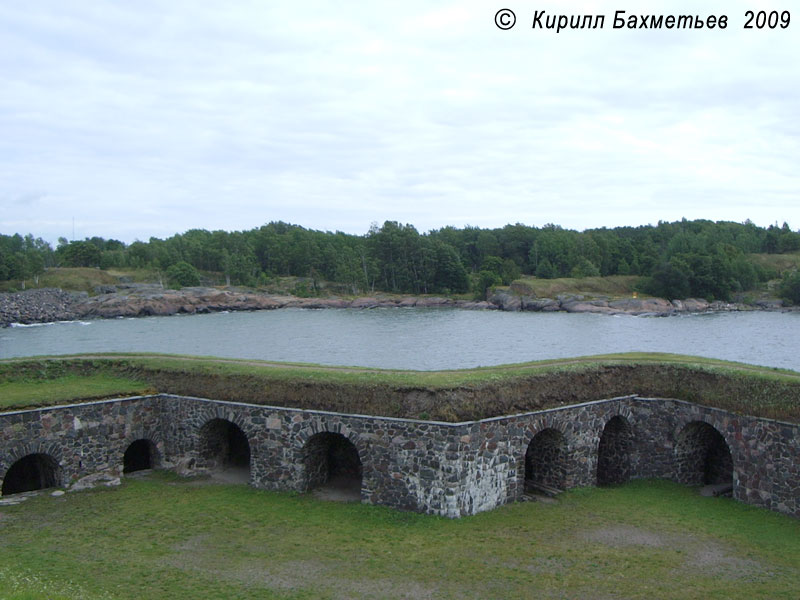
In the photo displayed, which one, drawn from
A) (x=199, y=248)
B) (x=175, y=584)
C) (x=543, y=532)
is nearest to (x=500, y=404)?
(x=543, y=532)

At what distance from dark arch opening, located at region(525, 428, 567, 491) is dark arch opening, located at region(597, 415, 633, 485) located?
6.38 feet

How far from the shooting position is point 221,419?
17500 mm

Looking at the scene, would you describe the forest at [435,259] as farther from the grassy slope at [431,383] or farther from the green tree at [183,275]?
the grassy slope at [431,383]

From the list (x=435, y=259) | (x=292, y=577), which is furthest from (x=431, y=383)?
(x=435, y=259)

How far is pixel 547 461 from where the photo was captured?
16.8 m

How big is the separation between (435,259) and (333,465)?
83.7 meters

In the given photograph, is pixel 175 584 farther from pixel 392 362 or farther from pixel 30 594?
pixel 392 362

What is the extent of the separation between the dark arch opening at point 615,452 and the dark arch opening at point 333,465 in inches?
267

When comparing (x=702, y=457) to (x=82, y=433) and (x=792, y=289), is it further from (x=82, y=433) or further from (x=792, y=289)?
(x=792, y=289)

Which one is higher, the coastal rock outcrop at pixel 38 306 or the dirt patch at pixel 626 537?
the coastal rock outcrop at pixel 38 306

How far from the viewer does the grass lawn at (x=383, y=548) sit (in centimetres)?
1116

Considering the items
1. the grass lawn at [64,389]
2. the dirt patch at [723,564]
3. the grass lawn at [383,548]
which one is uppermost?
the grass lawn at [64,389]

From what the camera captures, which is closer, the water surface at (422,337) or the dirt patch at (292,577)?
the dirt patch at (292,577)

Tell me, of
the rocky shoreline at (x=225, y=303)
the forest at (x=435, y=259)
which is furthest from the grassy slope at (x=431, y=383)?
the forest at (x=435, y=259)
